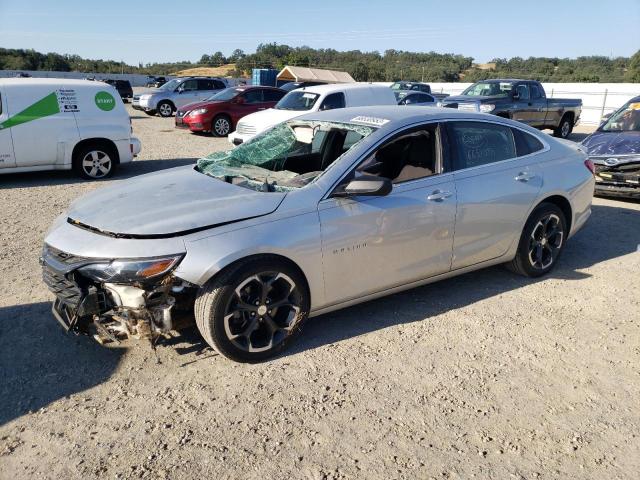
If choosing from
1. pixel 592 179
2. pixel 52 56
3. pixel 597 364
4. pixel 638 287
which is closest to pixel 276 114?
pixel 592 179

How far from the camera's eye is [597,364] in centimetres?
362

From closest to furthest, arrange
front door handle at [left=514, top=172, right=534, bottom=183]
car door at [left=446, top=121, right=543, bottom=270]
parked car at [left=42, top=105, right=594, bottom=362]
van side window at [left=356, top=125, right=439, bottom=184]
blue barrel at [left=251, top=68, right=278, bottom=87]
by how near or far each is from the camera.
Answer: parked car at [left=42, top=105, right=594, bottom=362], van side window at [left=356, top=125, right=439, bottom=184], car door at [left=446, top=121, right=543, bottom=270], front door handle at [left=514, top=172, right=534, bottom=183], blue barrel at [left=251, top=68, right=278, bottom=87]

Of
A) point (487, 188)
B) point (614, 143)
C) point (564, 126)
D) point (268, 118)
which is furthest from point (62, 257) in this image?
point (564, 126)

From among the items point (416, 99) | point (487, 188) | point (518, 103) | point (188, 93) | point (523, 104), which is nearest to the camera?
point (487, 188)

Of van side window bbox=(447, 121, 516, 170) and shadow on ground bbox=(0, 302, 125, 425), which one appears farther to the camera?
van side window bbox=(447, 121, 516, 170)

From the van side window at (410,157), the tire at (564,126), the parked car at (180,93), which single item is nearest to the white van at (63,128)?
the van side window at (410,157)

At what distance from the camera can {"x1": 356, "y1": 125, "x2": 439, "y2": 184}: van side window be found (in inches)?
165

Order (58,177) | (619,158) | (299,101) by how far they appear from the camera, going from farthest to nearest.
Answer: (299,101) < (58,177) < (619,158)

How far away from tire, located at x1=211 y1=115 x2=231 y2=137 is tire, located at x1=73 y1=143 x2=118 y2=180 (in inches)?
274

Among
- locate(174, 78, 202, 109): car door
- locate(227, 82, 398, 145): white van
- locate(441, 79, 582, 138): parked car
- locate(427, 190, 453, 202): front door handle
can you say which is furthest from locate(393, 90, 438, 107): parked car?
locate(427, 190, 453, 202): front door handle

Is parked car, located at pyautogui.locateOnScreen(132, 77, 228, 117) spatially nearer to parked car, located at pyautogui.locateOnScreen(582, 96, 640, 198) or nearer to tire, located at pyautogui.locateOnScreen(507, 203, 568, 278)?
parked car, located at pyautogui.locateOnScreen(582, 96, 640, 198)

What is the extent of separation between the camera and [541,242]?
5.01 m

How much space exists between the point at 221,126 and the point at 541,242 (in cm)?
1343

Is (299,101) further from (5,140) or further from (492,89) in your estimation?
(5,140)
